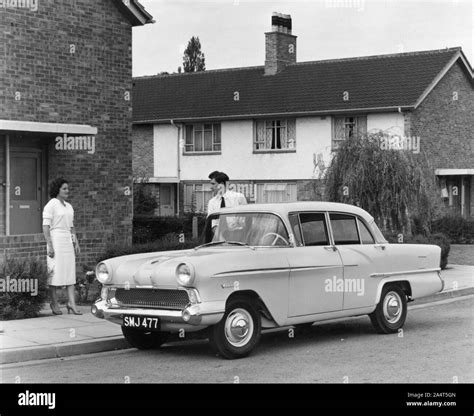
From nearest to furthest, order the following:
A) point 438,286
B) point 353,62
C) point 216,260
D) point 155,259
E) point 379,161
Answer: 1. point 216,260
2. point 155,259
3. point 438,286
4. point 379,161
5. point 353,62

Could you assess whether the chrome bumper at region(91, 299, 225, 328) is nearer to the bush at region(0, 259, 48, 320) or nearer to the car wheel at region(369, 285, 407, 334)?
the car wheel at region(369, 285, 407, 334)

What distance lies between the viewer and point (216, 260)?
8.58m

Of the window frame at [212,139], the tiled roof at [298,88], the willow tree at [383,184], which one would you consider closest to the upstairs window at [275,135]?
the tiled roof at [298,88]

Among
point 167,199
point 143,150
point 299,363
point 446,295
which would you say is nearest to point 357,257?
point 299,363

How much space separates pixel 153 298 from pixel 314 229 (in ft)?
7.25

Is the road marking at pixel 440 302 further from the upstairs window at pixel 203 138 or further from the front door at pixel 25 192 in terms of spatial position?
the upstairs window at pixel 203 138

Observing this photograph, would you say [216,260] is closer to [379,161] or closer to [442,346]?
[442,346]

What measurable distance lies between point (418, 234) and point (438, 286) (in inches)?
379

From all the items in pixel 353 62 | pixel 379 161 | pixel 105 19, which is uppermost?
pixel 353 62

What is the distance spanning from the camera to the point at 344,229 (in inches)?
403

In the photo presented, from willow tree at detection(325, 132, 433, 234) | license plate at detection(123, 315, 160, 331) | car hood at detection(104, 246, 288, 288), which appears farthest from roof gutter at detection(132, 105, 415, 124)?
license plate at detection(123, 315, 160, 331)

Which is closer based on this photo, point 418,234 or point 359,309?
Result: point 359,309

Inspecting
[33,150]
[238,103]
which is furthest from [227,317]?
[238,103]

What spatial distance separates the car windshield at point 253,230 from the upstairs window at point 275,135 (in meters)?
24.2
